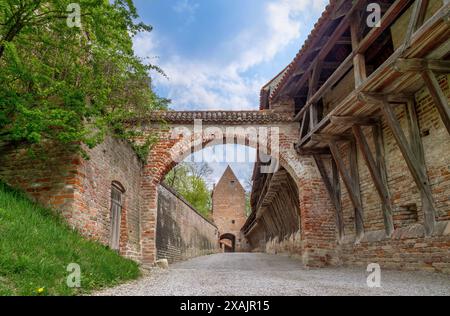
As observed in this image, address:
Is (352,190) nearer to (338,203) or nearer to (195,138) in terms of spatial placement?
(338,203)

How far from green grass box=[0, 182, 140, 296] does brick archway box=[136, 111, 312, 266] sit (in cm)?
468

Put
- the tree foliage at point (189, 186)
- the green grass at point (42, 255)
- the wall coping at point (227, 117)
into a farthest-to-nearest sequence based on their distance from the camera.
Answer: the tree foliage at point (189, 186) → the wall coping at point (227, 117) → the green grass at point (42, 255)

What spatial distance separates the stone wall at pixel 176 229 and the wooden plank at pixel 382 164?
7.87 metres

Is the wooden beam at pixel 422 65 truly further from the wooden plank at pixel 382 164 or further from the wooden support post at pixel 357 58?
the wooden plank at pixel 382 164

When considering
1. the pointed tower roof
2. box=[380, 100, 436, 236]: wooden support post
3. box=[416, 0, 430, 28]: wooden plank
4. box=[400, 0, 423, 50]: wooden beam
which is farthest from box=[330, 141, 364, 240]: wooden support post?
the pointed tower roof

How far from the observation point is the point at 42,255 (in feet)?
14.0

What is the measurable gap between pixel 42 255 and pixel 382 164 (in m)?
7.10

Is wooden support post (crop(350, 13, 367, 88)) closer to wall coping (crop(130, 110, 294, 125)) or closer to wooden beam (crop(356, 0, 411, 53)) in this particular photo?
wooden beam (crop(356, 0, 411, 53))

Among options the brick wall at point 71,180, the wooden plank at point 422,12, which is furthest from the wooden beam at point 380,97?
the brick wall at point 71,180

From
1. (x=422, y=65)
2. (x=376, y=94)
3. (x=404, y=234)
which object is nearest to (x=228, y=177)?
(x=404, y=234)

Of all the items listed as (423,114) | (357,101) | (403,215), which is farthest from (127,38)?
(403,215)

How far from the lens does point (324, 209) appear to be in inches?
414

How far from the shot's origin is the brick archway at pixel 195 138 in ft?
35.4

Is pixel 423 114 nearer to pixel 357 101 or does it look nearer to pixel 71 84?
pixel 357 101
